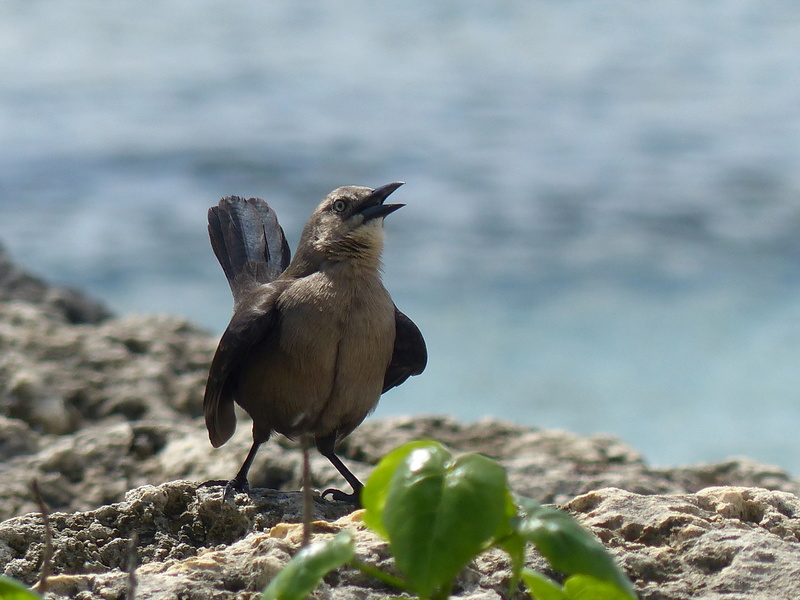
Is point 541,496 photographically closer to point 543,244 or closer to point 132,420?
point 132,420

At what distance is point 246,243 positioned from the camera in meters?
5.30

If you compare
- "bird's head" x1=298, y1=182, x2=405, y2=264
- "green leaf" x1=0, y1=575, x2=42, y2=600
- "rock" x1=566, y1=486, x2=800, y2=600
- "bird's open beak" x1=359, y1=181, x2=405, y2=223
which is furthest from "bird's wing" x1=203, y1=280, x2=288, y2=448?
"green leaf" x1=0, y1=575, x2=42, y2=600

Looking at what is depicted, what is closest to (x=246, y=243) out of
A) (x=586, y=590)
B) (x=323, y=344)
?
(x=323, y=344)

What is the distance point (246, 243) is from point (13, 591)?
139 inches

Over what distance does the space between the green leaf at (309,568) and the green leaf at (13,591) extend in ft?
1.32

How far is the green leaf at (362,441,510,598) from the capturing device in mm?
1690

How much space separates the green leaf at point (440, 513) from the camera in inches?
66.6

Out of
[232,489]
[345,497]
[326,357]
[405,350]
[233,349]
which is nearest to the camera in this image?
[232,489]

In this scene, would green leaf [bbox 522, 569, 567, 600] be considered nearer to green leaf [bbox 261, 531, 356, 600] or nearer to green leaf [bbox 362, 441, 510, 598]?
green leaf [bbox 362, 441, 510, 598]

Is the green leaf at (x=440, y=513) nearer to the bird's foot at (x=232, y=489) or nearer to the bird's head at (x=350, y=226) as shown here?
the bird's foot at (x=232, y=489)

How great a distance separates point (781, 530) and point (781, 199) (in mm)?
10303

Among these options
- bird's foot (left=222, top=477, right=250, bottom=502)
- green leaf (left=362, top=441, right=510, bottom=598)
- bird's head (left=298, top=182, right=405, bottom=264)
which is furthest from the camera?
bird's head (left=298, top=182, right=405, bottom=264)

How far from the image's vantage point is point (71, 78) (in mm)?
16125

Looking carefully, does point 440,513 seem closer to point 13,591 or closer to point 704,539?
point 13,591
